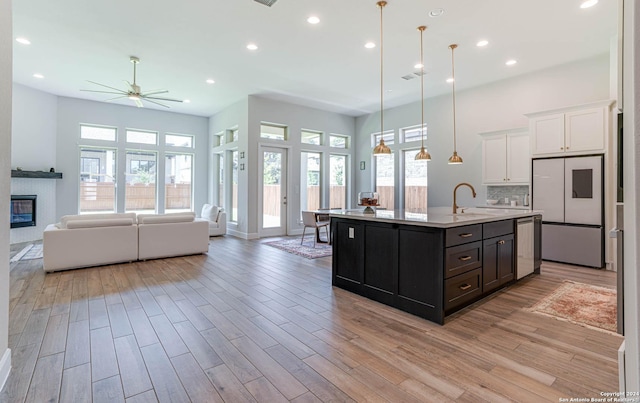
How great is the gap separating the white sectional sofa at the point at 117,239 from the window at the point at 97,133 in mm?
4017

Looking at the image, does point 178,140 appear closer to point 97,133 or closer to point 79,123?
point 97,133

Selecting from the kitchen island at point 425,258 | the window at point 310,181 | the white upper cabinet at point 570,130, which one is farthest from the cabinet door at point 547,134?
the window at point 310,181

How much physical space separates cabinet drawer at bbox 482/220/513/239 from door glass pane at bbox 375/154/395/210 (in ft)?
15.5

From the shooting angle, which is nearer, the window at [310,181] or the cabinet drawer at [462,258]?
the cabinet drawer at [462,258]

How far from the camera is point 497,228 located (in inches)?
134

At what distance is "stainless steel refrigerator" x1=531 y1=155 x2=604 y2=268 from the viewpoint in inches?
181

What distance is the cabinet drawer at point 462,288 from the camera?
273 centimetres

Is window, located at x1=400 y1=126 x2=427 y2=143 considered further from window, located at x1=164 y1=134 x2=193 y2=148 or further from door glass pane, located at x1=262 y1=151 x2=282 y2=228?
window, located at x1=164 y1=134 x2=193 y2=148

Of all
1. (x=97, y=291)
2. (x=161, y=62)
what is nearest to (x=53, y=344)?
(x=97, y=291)

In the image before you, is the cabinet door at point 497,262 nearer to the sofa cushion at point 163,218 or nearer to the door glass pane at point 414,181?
the door glass pane at point 414,181

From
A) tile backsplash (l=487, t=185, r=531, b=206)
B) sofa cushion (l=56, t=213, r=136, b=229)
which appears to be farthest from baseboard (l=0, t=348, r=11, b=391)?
tile backsplash (l=487, t=185, r=531, b=206)

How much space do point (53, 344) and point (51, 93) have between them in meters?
7.29

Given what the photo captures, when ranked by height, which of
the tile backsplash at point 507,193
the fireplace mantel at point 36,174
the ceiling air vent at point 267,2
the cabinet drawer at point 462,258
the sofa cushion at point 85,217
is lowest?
the cabinet drawer at point 462,258

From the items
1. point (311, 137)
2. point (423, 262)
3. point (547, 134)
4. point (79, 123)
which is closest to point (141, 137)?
point (79, 123)
